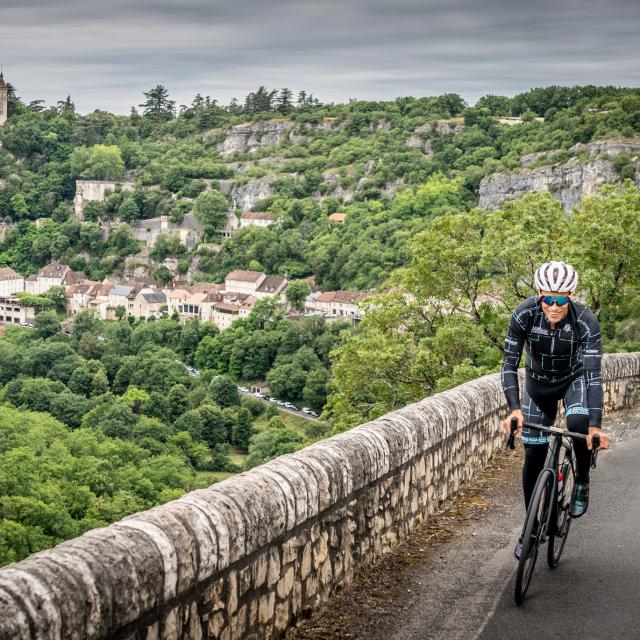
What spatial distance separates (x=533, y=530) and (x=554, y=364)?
3.27 feet

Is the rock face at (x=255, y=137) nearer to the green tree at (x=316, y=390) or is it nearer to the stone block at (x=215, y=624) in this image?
the green tree at (x=316, y=390)

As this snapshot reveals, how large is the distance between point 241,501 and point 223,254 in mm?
140601

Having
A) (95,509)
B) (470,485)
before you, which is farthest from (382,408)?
(95,509)

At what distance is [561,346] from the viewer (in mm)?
5855

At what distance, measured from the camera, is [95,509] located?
44562 mm

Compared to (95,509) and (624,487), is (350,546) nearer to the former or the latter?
(624,487)

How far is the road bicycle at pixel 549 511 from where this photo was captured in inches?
212

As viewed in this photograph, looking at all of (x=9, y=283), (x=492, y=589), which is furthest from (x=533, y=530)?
(x=9, y=283)

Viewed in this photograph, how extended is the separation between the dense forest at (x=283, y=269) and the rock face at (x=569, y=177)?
233cm

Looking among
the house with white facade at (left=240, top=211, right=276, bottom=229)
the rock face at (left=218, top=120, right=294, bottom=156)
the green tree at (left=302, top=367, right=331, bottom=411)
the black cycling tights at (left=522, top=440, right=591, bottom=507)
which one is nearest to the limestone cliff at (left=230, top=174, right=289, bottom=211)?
the house with white facade at (left=240, top=211, right=276, bottom=229)

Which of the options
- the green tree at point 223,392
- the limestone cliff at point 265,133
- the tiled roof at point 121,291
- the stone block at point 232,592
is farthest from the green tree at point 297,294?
the stone block at point 232,592

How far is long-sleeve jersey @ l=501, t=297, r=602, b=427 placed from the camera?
5.81 metres

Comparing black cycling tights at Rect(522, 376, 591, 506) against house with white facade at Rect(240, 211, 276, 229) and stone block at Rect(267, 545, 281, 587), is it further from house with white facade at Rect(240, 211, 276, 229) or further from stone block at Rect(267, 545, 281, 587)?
house with white facade at Rect(240, 211, 276, 229)

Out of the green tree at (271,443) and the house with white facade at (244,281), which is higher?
the house with white facade at (244,281)
